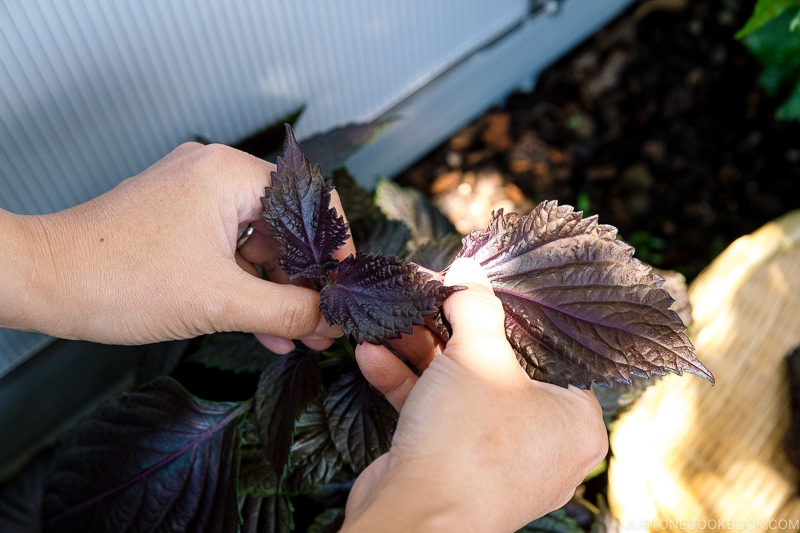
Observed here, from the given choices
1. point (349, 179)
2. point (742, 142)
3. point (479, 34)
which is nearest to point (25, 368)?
point (349, 179)

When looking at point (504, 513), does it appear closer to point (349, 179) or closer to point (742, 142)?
point (349, 179)

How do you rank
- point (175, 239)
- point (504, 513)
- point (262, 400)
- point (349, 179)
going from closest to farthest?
point (504, 513), point (175, 239), point (262, 400), point (349, 179)

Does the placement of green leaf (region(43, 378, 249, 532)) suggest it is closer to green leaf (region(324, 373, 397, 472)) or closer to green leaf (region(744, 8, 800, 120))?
green leaf (region(324, 373, 397, 472))

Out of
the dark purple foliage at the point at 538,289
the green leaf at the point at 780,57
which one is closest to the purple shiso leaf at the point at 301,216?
the dark purple foliage at the point at 538,289

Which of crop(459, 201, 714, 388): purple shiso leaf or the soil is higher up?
crop(459, 201, 714, 388): purple shiso leaf

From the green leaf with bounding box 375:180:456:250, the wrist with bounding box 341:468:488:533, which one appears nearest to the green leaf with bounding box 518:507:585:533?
the wrist with bounding box 341:468:488:533

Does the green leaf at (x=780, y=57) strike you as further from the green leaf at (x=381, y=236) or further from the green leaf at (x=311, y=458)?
the green leaf at (x=311, y=458)
